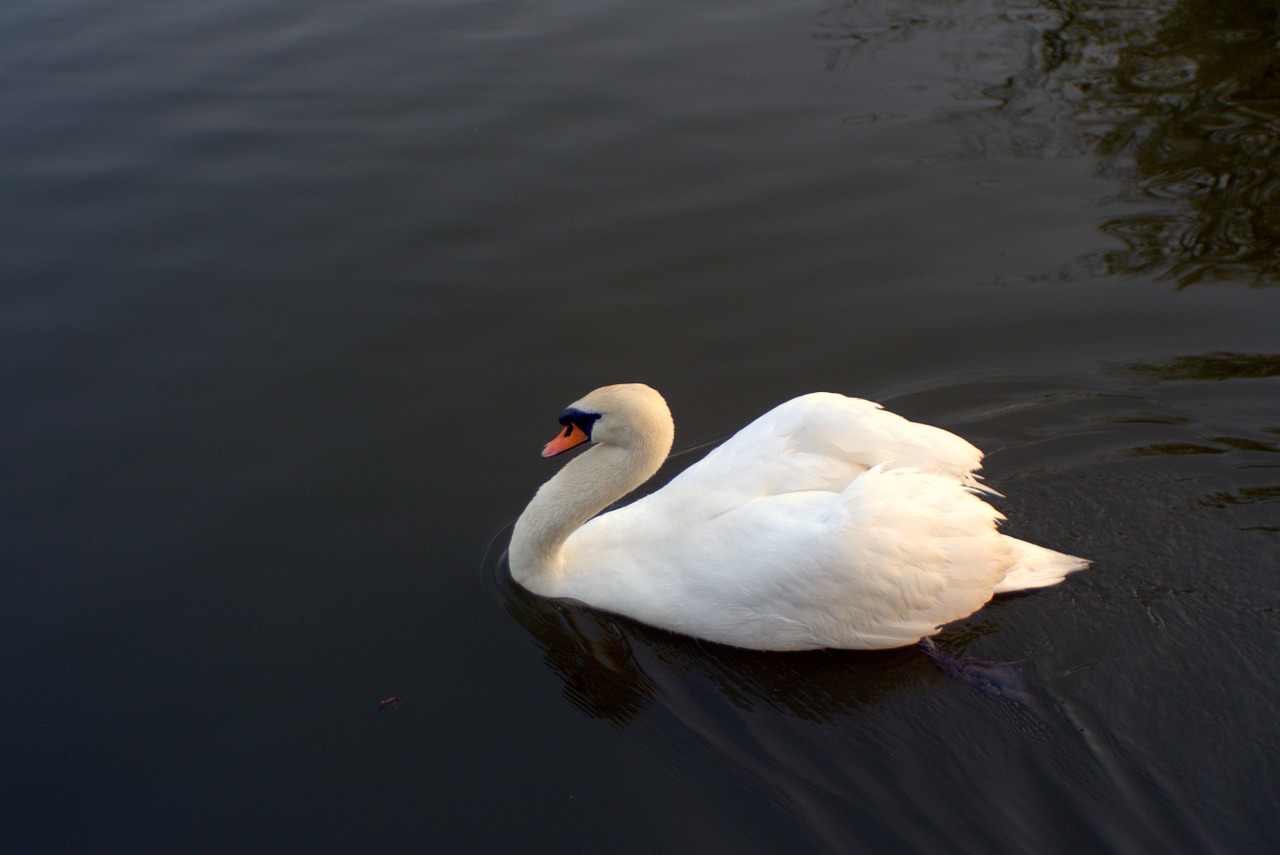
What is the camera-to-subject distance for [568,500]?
5.72 metres

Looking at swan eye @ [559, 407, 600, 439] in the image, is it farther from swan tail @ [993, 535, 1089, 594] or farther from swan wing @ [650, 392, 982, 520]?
swan tail @ [993, 535, 1089, 594]

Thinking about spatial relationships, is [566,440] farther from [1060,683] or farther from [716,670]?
[1060,683]

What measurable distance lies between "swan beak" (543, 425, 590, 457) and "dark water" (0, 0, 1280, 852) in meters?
0.79

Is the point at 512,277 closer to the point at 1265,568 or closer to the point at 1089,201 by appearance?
the point at 1089,201

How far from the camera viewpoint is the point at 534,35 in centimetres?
1155

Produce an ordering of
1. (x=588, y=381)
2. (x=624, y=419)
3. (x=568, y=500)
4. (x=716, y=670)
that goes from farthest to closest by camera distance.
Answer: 1. (x=588, y=381)
2. (x=568, y=500)
3. (x=624, y=419)
4. (x=716, y=670)

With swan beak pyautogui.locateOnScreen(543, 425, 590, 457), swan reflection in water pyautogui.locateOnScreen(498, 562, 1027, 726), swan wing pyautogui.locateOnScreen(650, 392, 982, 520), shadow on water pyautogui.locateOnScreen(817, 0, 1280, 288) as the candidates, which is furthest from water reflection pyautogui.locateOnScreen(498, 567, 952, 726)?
shadow on water pyautogui.locateOnScreen(817, 0, 1280, 288)

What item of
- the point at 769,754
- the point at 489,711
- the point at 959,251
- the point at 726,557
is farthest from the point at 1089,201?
the point at 489,711

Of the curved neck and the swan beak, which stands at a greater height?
the swan beak

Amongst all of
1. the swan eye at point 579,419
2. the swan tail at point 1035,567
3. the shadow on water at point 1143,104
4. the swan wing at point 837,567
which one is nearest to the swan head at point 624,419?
the swan eye at point 579,419

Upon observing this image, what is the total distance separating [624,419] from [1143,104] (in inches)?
259

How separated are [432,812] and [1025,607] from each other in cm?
309

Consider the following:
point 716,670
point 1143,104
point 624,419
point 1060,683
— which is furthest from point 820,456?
point 1143,104

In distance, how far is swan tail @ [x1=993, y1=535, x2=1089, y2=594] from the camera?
5477 mm
